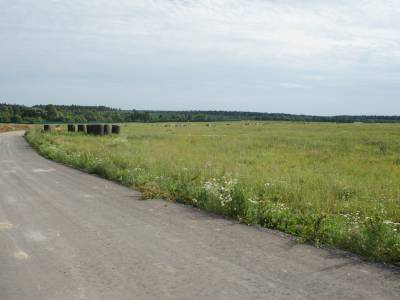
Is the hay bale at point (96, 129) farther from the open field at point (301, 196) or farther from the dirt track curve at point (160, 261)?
the dirt track curve at point (160, 261)

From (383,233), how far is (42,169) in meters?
13.1

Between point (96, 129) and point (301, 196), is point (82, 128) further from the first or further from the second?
point (301, 196)

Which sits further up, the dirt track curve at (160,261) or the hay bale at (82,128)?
the dirt track curve at (160,261)

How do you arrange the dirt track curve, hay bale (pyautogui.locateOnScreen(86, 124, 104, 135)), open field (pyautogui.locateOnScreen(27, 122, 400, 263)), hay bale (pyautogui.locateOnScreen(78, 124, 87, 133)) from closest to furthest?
the dirt track curve < open field (pyautogui.locateOnScreen(27, 122, 400, 263)) < hay bale (pyautogui.locateOnScreen(86, 124, 104, 135)) < hay bale (pyautogui.locateOnScreen(78, 124, 87, 133))

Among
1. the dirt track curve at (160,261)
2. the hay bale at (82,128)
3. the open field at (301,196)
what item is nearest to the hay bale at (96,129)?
the hay bale at (82,128)

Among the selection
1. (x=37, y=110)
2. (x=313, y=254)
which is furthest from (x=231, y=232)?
(x=37, y=110)

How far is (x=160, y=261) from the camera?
5.60 m

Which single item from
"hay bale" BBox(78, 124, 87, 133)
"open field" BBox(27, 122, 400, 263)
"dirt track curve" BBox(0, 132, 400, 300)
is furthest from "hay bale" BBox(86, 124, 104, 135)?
"dirt track curve" BBox(0, 132, 400, 300)

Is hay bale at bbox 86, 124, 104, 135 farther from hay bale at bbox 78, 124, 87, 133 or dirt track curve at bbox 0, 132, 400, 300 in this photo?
dirt track curve at bbox 0, 132, 400, 300

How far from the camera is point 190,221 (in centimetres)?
781

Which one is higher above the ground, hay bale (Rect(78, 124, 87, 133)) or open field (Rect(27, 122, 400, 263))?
open field (Rect(27, 122, 400, 263))

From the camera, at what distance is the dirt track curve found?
464 centimetres

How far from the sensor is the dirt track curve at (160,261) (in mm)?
4645

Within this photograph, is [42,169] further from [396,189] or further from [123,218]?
[396,189]
